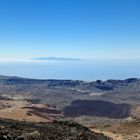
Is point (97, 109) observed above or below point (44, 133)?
below

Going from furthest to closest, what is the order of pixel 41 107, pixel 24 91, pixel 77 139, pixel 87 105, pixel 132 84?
pixel 132 84 → pixel 24 91 → pixel 87 105 → pixel 41 107 → pixel 77 139

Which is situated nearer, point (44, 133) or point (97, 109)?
point (44, 133)

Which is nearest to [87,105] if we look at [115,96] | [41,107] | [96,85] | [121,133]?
[41,107]

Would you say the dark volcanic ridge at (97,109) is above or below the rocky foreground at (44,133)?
below

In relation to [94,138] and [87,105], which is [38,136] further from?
[87,105]

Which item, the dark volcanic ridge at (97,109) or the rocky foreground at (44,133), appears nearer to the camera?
the rocky foreground at (44,133)

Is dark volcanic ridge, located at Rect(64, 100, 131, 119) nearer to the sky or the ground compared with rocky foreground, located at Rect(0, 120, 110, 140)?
nearer to the ground

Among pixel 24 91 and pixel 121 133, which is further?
pixel 24 91

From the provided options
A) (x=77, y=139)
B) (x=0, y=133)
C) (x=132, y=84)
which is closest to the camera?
(x=0, y=133)

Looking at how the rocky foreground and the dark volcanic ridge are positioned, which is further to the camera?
the dark volcanic ridge

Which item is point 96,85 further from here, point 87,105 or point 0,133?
point 0,133
